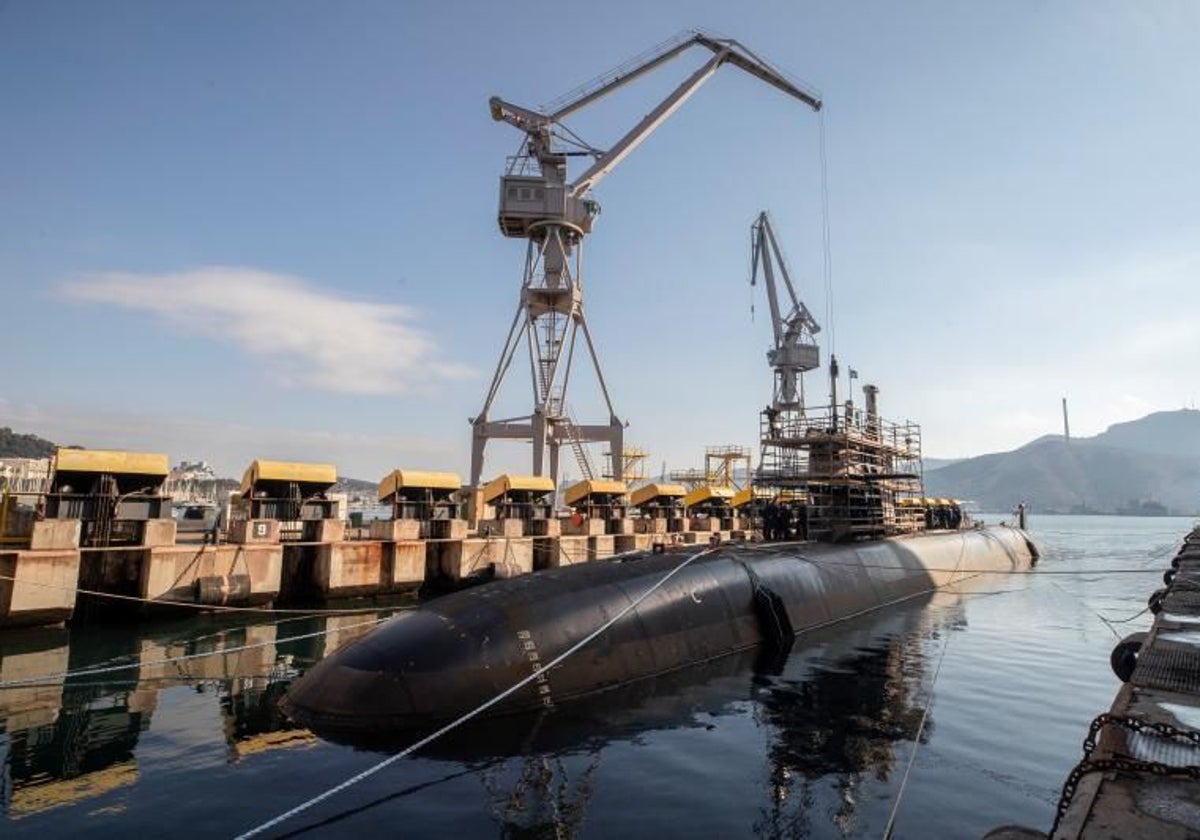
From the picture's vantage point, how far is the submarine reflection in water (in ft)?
27.1

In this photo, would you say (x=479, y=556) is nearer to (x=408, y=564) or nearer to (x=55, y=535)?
(x=408, y=564)

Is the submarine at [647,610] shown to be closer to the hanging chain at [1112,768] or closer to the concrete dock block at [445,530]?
the hanging chain at [1112,768]

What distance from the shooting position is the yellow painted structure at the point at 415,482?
2739cm

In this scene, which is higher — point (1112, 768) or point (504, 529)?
point (504, 529)

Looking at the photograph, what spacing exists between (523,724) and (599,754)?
1.37 metres

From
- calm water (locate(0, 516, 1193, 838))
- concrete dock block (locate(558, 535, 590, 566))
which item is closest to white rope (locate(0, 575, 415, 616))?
calm water (locate(0, 516, 1193, 838))

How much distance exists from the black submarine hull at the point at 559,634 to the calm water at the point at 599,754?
53cm

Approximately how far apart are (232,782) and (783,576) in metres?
13.3

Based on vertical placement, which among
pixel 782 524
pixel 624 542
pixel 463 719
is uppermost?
pixel 782 524

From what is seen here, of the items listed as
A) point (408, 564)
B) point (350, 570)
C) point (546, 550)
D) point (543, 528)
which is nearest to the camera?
point (350, 570)

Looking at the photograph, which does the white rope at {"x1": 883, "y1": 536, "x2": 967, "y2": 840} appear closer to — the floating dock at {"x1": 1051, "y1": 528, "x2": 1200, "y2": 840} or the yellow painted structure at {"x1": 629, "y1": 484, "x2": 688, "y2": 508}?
the floating dock at {"x1": 1051, "y1": 528, "x2": 1200, "y2": 840}

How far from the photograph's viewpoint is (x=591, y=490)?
34.9 meters

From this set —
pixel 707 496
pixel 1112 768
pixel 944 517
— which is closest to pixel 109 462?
pixel 1112 768

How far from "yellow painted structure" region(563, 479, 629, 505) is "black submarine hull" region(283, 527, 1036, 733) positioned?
15.8 m
